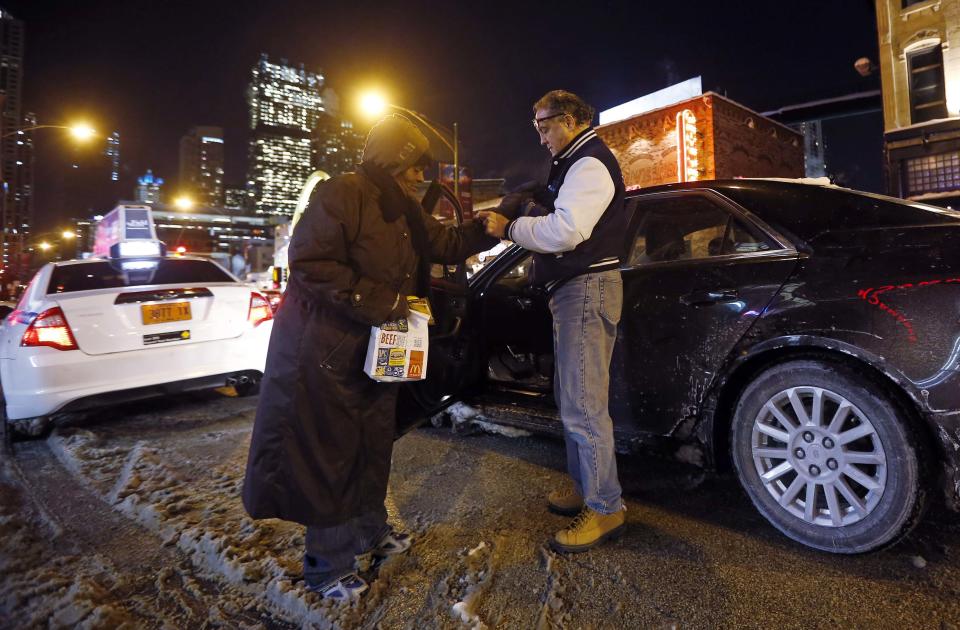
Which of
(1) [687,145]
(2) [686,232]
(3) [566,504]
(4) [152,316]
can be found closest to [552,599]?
(3) [566,504]

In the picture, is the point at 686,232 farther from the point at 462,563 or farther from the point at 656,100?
the point at 656,100

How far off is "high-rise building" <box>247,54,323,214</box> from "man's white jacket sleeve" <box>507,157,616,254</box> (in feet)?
331

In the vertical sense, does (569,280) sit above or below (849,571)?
above

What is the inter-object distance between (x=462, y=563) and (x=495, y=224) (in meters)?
1.40

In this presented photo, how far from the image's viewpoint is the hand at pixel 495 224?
2260 millimetres

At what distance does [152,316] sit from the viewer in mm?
4012

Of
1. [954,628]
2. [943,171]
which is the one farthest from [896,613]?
[943,171]

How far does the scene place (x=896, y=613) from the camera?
Result: 66.1 inches

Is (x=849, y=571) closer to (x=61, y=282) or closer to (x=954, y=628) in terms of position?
(x=954, y=628)

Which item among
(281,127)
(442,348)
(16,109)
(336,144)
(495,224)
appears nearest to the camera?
(495,224)

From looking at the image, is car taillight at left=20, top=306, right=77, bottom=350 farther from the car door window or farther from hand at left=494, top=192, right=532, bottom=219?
the car door window

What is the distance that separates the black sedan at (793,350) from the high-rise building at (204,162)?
11975 centimetres

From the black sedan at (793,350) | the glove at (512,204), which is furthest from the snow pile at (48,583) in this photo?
the glove at (512,204)

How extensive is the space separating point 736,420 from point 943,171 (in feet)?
59.1
